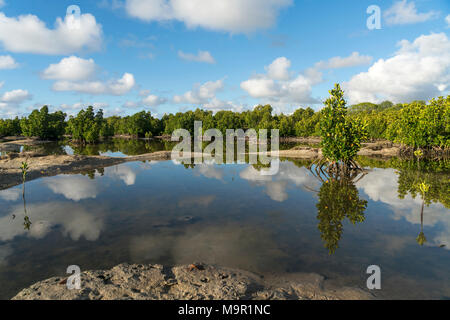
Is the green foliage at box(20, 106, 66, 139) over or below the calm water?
over

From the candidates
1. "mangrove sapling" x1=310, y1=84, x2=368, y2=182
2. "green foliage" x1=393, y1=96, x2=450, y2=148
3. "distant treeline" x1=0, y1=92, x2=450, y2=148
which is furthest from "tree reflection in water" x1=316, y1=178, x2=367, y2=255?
"green foliage" x1=393, y1=96, x2=450, y2=148

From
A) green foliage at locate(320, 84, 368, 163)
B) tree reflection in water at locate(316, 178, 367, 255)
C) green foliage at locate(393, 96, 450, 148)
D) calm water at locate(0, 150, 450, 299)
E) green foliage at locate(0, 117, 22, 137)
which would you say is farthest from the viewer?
green foliage at locate(0, 117, 22, 137)

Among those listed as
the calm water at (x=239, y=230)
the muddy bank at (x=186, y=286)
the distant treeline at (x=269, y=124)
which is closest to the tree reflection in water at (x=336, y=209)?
the calm water at (x=239, y=230)

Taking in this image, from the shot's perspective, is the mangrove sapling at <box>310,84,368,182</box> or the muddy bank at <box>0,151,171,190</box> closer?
the muddy bank at <box>0,151,171,190</box>

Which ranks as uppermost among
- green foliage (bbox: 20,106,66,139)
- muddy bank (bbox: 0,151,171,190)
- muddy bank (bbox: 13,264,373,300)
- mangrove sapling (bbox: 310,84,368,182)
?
green foliage (bbox: 20,106,66,139)

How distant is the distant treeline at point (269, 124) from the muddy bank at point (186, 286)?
25.5 m

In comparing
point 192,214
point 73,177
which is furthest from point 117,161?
point 192,214

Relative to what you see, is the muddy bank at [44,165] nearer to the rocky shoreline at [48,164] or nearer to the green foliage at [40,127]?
the rocky shoreline at [48,164]

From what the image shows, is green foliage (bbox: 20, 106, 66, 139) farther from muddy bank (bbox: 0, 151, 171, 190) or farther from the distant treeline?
muddy bank (bbox: 0, 151, 171, 190)

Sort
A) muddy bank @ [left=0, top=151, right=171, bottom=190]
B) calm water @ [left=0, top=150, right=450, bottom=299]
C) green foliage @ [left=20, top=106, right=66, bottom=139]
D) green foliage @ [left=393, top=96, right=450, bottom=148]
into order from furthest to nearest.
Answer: green foliage @ [left=20, top=106, right=66, bottom=139] → green foliage @ [left=393, top=96, right=450, bottom=148] → muddy bank @ [left=0, top=151, right=171, bottom=190] → calm water @ [left=0, top=150, right=450, bottom=299]

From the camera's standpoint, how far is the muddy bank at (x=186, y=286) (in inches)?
323

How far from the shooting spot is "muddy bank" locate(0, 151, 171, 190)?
27.3 metres

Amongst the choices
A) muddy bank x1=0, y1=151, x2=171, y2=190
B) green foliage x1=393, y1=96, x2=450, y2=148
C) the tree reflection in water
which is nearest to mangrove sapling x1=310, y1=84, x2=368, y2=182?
the tree reflection in water

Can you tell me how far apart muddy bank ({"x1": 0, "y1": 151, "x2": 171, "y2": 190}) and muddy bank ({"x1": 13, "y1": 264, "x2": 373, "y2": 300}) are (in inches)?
883
